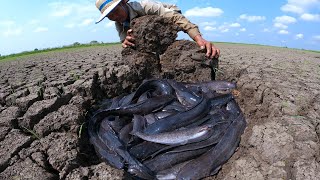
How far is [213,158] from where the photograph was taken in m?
3.87

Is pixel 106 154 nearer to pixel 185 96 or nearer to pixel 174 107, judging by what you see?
pixel 174 107

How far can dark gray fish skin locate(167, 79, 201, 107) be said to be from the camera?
17.0 ft

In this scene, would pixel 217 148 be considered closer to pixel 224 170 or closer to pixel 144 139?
pixel 224 170

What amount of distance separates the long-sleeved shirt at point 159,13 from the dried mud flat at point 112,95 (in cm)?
55

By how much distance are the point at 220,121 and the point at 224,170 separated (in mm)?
893

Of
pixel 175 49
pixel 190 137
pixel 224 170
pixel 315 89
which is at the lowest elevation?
pixel 224 170

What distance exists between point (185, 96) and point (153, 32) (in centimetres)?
146

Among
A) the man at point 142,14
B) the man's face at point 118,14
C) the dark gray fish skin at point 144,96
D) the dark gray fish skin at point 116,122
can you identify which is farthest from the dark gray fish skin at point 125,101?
the man's face at point 118,14

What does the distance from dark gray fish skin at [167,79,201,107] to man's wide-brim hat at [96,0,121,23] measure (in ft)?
5.30

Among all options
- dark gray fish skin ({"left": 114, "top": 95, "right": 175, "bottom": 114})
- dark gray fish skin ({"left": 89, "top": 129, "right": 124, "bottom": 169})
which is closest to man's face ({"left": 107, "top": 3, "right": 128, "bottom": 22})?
dark gray fish skin ({"left": 114, "top": 95, "right": 175, "bottom": 114})

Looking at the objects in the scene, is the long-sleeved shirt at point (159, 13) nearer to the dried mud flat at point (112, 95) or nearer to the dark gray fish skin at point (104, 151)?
the dried mud flat at point (112, 95)

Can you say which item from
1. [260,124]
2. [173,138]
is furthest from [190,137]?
[260,124]

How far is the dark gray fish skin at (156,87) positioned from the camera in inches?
217

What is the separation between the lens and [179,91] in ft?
17.7
